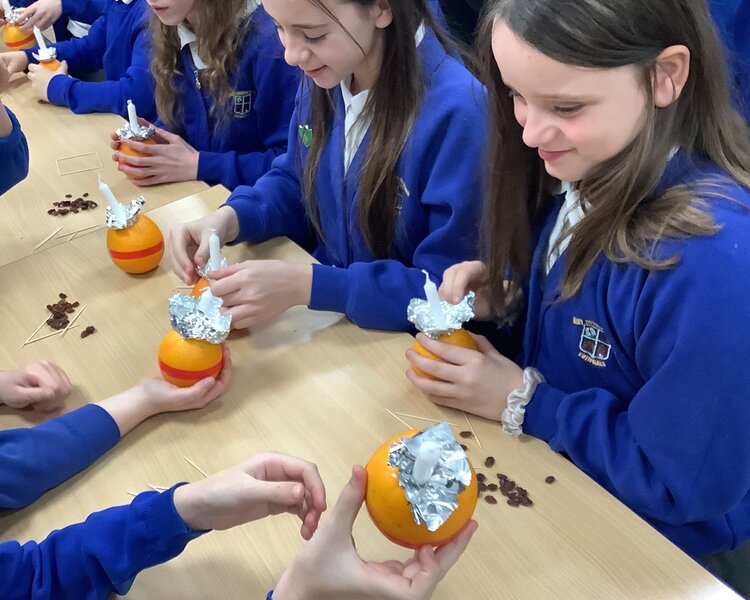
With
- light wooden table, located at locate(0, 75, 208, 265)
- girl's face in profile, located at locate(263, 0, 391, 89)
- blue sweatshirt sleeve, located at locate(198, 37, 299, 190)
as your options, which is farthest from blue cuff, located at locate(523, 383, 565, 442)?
blue sweatshirt sleeve, located at locate(198, 37, 299, 190)

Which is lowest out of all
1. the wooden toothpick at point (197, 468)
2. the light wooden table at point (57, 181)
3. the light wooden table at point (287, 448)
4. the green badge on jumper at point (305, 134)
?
the wooden toothpick at point (197, 468)

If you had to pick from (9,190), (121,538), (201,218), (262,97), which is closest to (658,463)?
(121,538)

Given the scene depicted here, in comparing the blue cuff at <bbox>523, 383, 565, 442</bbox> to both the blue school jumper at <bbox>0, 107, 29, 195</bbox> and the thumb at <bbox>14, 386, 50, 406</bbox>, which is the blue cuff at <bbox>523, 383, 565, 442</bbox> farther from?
the blue school jumper at <bbox>0, 107, 29, 195</bbox>

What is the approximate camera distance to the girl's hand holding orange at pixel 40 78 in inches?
81.9

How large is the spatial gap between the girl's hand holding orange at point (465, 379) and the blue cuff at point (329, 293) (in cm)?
21

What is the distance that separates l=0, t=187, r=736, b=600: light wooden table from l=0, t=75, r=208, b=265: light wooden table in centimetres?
17

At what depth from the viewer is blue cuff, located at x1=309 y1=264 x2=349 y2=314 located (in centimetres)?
125

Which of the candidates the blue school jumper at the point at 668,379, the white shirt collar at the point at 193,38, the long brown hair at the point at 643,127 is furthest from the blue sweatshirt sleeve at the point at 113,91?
the blue school jumper at the point at 668,379

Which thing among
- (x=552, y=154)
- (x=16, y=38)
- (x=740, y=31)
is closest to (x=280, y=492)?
(x=552, y=154)

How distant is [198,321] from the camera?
41.9 inches

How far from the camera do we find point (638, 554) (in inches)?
33.3

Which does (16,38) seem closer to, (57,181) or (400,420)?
(57,181)

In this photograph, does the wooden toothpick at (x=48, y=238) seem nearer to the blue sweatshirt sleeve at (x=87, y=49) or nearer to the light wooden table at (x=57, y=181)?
the light wooden table at (x=57, y=181)

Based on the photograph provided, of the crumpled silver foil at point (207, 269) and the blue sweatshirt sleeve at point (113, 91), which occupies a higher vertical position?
the blue sweatshirt sleeve at point (113, 91)
